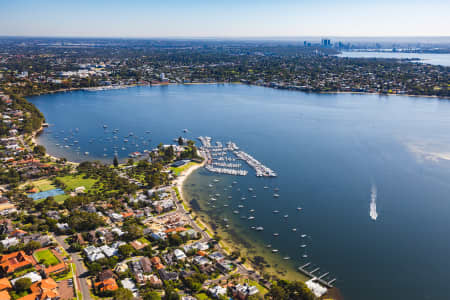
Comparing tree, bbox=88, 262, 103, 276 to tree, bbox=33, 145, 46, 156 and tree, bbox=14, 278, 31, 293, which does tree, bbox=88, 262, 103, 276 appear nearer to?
tree, bbox=14, 278, 31, 293

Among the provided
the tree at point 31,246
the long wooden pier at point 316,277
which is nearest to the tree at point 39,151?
the tree at point 31,246

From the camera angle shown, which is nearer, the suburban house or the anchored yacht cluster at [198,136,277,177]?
the suburban house

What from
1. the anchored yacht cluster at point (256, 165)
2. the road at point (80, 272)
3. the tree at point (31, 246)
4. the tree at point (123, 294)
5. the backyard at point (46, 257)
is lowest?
the road at point (80, 272)

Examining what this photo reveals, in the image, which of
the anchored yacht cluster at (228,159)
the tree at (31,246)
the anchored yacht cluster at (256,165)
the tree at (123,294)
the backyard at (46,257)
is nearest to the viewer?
the tree at (123,294)

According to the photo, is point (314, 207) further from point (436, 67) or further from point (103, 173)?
point (436, 67)

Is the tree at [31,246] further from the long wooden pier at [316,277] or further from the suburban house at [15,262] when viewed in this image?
the long wooden pier at [316,277]

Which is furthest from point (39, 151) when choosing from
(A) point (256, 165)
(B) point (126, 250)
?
(A) point (256, 165)

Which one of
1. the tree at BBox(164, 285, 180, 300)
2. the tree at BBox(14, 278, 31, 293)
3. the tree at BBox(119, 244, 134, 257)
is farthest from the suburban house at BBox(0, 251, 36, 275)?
the tree at BBox(164, 285, 180, 300)
